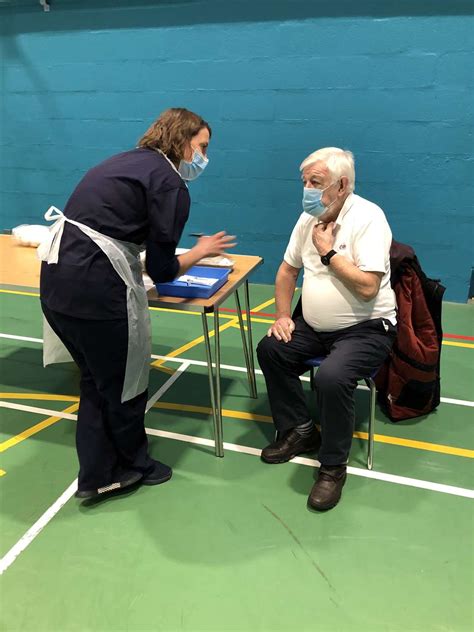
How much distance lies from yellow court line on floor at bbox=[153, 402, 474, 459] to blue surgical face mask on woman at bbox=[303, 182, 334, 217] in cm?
110

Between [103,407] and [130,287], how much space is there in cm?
49

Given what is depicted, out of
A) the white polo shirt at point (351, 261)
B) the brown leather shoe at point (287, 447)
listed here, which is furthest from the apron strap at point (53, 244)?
the brown leather shoe at point (287, 447)

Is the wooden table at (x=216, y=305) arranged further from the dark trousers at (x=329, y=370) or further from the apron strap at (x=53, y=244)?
the apron strap at (x=53, y=244)

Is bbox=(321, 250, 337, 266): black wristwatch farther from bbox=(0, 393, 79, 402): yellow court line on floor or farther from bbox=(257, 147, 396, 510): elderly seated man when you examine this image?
bbox=(0, 393, 79, 402): yellow court line on floor

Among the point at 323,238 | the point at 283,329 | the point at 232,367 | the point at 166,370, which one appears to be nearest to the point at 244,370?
the point at 232,367

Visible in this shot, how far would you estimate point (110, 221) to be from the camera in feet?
5.94

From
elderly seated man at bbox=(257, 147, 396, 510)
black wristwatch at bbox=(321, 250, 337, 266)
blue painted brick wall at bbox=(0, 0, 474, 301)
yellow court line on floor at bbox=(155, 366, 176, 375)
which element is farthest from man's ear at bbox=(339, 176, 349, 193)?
Answer: blue painted brick wall at bbox=(0, 0, 474, 301)

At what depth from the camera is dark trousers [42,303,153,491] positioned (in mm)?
1881

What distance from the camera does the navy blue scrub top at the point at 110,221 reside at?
5.91ft

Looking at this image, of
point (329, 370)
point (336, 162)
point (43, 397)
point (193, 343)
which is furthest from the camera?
point (193, 343)

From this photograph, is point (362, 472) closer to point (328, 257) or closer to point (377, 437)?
Answer: point (377, 437)

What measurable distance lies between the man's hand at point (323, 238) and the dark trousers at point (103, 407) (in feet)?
2.74

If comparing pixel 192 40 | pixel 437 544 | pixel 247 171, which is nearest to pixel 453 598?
pixel 437 544

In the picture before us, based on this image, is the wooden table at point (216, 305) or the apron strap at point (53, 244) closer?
the apron strap at point (53, 244)
